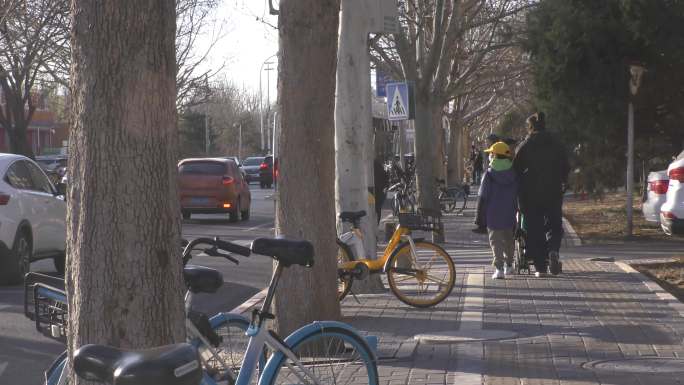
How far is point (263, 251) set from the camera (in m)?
5.44

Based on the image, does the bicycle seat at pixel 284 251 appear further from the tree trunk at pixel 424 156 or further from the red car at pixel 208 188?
the red car at pixel 208 188

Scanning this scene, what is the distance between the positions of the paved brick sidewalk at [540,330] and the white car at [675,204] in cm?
163

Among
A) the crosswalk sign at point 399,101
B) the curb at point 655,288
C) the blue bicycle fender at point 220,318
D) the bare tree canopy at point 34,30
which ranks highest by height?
the bare tree canopy at point 34,30

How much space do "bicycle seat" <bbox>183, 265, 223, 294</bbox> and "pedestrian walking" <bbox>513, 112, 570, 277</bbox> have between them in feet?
27.4

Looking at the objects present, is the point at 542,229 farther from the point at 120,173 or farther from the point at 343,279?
the point at 120,173

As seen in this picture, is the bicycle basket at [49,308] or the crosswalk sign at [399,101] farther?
the crosswalk sign at [399,101]

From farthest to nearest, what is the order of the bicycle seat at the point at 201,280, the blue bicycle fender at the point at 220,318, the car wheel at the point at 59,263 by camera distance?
the car wheel at the point at 59,263 → the blue bicycle fender at the point at 220,318 → the bicycle seat at the point at 201,280

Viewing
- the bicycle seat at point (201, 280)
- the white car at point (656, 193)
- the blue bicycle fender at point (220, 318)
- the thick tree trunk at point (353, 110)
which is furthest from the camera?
the white car at point (656, 193)

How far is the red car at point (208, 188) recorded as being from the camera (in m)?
29.1

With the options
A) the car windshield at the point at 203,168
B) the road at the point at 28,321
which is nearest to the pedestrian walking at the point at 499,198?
the road at the point at 28,321

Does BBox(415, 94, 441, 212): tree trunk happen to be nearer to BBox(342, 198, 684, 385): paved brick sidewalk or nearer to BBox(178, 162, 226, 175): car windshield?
BBox(178, 162, 226, 175): car windshield

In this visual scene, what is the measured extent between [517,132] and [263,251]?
67.9 metres

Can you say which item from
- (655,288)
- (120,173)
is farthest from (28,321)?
(120,173)

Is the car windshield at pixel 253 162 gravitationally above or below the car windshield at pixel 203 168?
below
